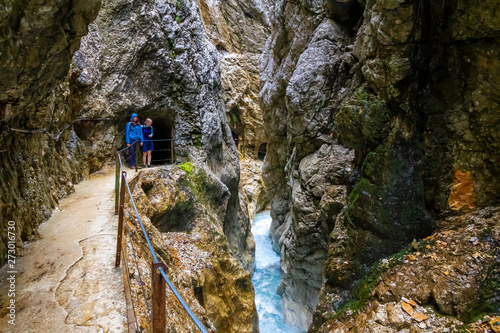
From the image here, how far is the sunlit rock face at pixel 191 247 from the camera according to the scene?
5.50m

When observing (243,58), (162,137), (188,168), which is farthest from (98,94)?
(243,58)

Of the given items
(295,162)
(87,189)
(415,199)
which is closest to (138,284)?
(87,189)

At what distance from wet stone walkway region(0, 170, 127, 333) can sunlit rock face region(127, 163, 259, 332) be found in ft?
1.68

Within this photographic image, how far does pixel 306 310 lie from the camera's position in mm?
12914

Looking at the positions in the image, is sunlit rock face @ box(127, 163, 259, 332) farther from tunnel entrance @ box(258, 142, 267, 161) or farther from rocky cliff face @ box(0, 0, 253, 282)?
tunnel entrance @ box(258, 142, 267, 161)

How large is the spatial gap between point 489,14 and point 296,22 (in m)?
8.98

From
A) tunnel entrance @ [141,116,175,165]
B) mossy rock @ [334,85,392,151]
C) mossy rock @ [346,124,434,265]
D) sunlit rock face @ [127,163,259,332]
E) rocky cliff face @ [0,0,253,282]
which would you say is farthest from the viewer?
tunnel entrance @ [141,116,175,165]

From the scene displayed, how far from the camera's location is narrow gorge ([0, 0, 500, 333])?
3.96m

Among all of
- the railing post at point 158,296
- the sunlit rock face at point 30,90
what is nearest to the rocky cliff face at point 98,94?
the sunlit rock face at point 30,90

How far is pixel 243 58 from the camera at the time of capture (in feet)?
90.2

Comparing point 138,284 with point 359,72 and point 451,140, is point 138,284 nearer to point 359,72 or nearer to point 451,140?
point 451,140

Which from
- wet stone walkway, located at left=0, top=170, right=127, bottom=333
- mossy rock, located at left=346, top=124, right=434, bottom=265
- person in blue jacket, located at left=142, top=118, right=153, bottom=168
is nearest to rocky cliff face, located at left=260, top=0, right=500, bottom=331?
mossy rock, located at left=346, top=124, right=434, bottom=265

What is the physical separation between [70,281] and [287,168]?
11.6 meters

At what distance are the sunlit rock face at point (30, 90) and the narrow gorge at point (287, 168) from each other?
0.09 feet
